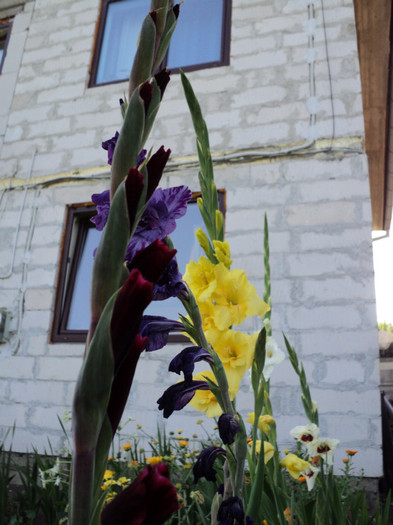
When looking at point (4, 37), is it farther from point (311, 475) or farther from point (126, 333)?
point (126, 333)

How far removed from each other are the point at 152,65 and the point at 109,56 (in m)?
4.62

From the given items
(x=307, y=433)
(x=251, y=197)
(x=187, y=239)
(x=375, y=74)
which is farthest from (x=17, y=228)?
(x=375, y=74)

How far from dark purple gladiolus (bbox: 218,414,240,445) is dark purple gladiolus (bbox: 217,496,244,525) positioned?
0.06 m

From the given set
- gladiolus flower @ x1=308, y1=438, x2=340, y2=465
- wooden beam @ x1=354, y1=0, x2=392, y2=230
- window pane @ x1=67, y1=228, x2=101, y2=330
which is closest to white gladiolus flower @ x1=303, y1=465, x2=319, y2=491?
gladiolus flower @ x1=308, y1=438, x2=340, y2=465

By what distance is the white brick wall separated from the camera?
300cm

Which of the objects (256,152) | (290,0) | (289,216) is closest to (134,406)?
(289,216)

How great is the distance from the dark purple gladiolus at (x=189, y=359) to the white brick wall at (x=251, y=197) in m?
2.63

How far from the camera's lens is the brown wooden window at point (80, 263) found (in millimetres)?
3567

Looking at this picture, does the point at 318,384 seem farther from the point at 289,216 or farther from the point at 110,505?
the point at 110,505

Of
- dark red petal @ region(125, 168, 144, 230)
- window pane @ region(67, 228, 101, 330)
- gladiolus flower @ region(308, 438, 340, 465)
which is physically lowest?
gladiolus flower @ region(308, 438, 340, 465)

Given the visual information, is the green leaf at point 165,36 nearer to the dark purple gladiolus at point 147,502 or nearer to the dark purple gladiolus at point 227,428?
the dark purple gladiolus at point 147,502

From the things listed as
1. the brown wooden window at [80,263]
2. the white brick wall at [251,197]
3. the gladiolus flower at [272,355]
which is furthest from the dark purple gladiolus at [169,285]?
the brown wooden window at [80,263]

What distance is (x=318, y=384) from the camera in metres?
2.95

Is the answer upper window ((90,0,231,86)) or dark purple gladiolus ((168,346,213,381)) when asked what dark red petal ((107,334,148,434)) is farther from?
upper window ((90,0,231,86))
